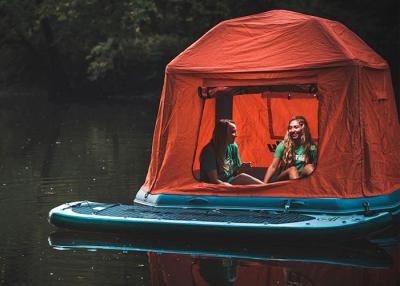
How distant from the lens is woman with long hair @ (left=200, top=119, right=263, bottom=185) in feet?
38.6

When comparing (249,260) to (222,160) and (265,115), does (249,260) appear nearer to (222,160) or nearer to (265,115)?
(222,160)

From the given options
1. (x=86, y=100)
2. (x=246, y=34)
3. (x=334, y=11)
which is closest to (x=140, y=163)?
(x=246, y=34)

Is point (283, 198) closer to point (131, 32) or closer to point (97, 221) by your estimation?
point (97, 221)

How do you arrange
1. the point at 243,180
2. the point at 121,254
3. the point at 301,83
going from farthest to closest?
the point at 243,180, the point at 301,83, the point at 121,254

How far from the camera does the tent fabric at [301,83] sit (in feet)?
36.3

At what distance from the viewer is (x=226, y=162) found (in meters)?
12.3

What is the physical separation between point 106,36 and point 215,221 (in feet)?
111

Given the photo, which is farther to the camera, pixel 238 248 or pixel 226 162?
pixel 226 162

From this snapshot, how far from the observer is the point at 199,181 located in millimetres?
11688

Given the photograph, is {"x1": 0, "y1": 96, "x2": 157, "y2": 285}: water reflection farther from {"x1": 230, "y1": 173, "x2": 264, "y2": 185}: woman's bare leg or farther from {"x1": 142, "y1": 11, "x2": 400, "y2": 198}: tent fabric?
{"x1": 230, "y1": 173, "x2": 264, "y2": 185}: woman's bare leg

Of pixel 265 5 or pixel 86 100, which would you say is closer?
pixel 265 5

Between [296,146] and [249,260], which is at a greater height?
[296,146]

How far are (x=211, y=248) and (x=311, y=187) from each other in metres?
1.51

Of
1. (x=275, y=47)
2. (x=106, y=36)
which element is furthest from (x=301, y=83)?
(x=106, y=36)
